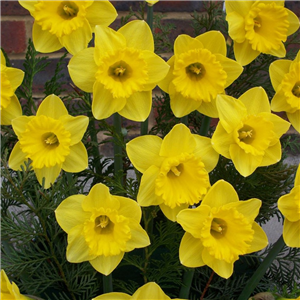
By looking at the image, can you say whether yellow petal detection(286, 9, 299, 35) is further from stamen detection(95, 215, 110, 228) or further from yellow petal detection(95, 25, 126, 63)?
stamen detection(95, 215, 110, 228)

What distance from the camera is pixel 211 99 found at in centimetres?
46

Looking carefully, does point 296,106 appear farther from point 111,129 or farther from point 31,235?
point 31,235

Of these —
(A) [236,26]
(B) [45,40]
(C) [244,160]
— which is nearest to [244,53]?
(A) [236,26]

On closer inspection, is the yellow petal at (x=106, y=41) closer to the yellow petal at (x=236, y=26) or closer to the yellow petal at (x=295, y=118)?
the yellow petal at (x=236, y=26)

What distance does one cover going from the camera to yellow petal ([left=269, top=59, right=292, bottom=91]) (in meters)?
0.47

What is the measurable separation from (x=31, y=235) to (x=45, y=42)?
23cm

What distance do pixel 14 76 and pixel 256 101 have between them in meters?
0.28

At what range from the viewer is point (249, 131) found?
0.45 metres

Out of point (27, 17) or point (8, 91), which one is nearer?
point (8, 91)

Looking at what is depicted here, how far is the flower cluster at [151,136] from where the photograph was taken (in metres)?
0.41

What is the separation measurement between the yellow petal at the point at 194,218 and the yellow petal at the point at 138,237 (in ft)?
0.15

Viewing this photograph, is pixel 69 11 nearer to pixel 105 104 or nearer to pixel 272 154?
pixel 105 104

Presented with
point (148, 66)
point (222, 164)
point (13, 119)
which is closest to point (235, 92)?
point (222, 164)

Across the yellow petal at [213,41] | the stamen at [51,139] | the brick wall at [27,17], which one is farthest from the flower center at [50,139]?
the brick wall at [27,17]
